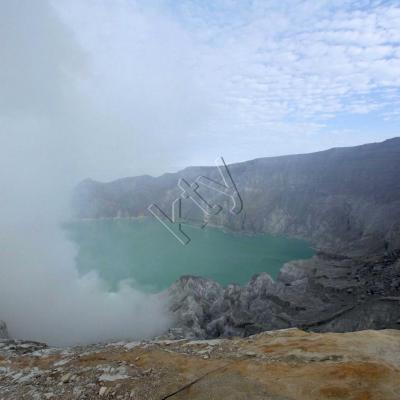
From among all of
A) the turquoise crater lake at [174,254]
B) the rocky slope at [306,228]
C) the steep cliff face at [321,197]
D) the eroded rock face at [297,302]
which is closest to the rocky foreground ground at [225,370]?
the eroded rock face at [297,302]

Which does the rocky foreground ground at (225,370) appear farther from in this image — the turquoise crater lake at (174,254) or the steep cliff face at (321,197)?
the steep cliff face at (321,197)

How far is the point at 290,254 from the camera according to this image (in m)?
71.0

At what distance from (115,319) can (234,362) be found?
29909 mm

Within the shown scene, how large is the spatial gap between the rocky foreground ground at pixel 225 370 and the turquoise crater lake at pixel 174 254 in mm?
39475

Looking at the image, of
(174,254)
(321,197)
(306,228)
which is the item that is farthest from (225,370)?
(321,197)

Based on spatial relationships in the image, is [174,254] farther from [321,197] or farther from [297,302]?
[321,197]

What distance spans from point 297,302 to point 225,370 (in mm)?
30798

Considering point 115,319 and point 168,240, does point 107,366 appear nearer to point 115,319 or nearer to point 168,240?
point 115,319

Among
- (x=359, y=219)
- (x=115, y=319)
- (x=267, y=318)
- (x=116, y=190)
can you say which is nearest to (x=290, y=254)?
(x=359, y=219)

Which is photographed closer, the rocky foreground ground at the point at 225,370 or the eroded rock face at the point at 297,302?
the rocky foreground ground at the point at 225,370

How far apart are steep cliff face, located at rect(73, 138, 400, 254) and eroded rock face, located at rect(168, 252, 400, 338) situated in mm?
14155

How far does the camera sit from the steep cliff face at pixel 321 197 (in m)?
67.6

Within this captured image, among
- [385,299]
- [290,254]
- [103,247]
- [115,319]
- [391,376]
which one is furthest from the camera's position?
[103,247]

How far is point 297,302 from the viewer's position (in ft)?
118
